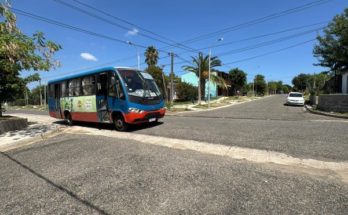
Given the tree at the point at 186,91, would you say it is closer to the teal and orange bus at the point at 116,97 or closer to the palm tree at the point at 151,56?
the palm tree at the point at 151,56

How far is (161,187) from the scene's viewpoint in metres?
4.33

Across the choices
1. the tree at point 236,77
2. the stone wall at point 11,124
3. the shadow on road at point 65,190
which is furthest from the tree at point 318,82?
the shadow on road at point 65,190

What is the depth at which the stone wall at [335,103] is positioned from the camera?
1571 centimetres

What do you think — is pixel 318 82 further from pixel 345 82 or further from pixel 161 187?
pixel 161 187

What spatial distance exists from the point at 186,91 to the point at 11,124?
32890 millimetres

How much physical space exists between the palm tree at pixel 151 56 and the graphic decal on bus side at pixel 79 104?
36429mm

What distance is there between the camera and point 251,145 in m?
7.31

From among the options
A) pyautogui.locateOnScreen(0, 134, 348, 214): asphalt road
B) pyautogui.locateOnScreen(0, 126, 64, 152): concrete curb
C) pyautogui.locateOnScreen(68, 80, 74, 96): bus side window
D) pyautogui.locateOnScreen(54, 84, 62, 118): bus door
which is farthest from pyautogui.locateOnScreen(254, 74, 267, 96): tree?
pyautogui.locateOnScreen(0, 134, 348, 214): asphalt road

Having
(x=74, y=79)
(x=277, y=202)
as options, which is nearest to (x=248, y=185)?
(x=277, y=202)

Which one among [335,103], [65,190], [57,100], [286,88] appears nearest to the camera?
[65,190]

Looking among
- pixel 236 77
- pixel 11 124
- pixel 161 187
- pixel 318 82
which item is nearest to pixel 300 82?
pixel 318 82

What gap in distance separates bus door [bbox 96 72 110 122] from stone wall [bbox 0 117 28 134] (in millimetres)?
4619

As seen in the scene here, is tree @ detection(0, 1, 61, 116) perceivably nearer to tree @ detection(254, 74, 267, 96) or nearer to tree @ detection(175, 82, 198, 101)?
tree @ detection(175, 82, 198, 101)

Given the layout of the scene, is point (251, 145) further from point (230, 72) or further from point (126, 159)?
point (230, 72)
